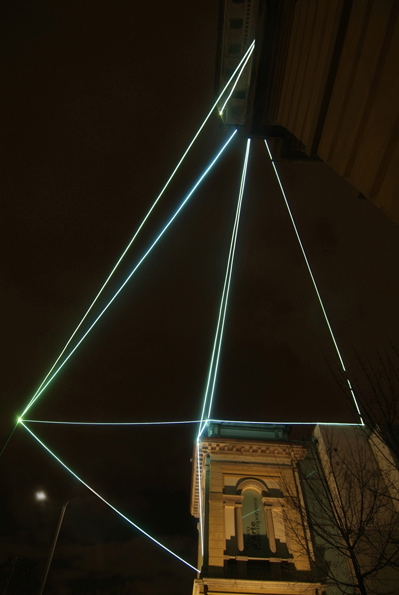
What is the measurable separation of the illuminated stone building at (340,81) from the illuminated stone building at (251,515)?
48.8 feet

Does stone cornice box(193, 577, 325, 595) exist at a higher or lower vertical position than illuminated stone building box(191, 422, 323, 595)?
lower

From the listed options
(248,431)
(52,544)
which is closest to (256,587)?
(248,431)

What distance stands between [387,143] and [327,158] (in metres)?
1.38

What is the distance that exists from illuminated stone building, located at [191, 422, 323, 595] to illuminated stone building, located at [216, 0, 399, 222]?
48.8 feet

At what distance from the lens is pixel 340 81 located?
3604 mm

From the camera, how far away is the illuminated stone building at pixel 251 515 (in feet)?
46.4

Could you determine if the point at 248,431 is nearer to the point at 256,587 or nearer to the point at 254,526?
the point at 254,526

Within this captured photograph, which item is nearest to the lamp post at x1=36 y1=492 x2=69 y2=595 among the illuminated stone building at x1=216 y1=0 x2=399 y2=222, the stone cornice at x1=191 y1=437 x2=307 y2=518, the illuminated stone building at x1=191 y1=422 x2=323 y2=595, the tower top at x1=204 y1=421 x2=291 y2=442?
the illuminated stone building at x1=191 y1=422 x2=323 y2=595

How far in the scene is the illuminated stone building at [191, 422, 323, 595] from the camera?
46.4ft

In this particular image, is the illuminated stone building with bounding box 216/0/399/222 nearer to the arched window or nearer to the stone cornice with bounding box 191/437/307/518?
the stone cornice with bounding box 191/437/307/518

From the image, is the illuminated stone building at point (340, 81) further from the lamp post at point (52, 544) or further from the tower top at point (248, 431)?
the tower top at point (248, 431)

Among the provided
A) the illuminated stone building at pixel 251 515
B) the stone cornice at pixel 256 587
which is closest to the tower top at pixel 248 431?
the illuminated stone building at pixel 251 515

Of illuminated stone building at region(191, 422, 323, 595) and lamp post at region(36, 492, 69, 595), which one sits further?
illuminated stone building at region(191, 422, 323, 595)

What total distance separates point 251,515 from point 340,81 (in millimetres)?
17927
